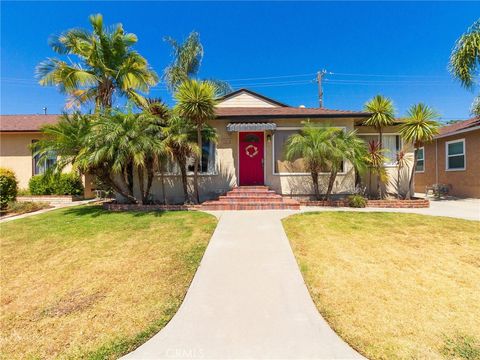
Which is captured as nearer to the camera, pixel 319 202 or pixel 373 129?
pixel 319 202

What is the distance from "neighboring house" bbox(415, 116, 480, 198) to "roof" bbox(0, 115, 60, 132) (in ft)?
81.9

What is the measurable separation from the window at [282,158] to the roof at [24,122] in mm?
13769

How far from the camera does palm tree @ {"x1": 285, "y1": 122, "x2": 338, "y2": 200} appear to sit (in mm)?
10180

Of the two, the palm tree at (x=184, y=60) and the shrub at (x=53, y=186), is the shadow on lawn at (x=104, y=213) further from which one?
the palm tree at (x=184, y=60)

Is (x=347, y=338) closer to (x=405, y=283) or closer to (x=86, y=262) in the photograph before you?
(x=405, y=283)

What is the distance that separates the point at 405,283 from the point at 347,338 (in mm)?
1979

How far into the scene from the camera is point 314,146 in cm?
1033

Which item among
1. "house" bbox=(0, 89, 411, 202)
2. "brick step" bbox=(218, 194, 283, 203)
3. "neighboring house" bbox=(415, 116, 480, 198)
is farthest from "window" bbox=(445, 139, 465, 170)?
"brick step" bbox=(218, 194, 283, 203)

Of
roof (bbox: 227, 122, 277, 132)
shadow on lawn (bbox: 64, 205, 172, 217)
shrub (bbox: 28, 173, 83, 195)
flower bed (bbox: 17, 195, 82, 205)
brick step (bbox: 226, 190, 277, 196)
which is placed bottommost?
shadow on lawn (bbox: 64, 205, 172, 217)

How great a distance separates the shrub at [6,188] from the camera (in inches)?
461

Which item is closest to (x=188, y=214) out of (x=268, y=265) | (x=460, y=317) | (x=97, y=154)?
(x=97, y=154)

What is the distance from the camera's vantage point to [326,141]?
1030 centimetres

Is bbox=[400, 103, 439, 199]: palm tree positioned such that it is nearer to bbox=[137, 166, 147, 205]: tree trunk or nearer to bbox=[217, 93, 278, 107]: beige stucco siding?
bbox=[217, 93, 278, 107]: beige stucco siding

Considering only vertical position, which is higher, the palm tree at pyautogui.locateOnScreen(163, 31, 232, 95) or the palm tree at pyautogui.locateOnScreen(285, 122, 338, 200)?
the palm tree at pyautogui.locateOnScreen(163, 31, 232, 95)
